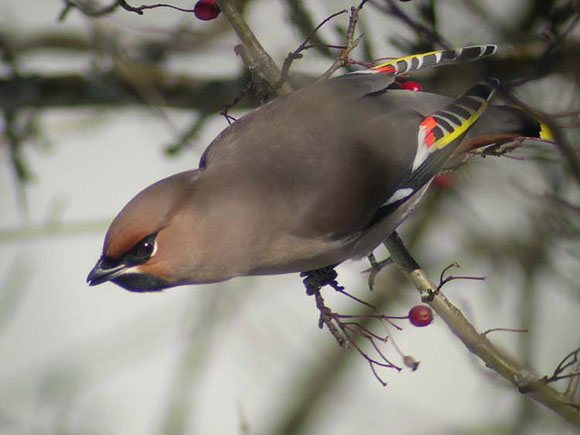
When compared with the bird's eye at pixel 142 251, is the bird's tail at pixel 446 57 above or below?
below

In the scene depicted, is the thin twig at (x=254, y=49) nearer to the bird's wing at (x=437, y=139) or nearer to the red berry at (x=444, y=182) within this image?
the bird's wing at (x=437, y=139)

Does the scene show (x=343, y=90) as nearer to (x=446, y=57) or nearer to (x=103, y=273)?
(x=446, y=57)

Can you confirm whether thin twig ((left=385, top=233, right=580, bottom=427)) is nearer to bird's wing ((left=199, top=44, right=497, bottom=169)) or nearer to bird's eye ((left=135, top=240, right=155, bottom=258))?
bird's wing ((left=199, top=44, right=497, bottom=169))

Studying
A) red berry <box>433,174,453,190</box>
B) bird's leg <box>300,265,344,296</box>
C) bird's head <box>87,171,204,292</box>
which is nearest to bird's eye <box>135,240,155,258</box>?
bird's head <box>87,171,204,292</box>

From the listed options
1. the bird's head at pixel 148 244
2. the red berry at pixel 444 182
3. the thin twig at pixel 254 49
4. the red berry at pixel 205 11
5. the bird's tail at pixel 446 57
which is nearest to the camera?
the bird's head at pixel 148 244

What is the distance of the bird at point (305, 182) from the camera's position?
223 centimetres

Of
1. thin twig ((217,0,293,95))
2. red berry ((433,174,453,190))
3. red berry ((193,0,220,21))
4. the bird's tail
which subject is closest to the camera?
thin twig ((217,0,293,95))

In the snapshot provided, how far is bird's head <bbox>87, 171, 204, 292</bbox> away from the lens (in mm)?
2162

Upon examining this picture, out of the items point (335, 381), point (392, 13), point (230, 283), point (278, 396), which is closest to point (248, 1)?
point (392, 13)

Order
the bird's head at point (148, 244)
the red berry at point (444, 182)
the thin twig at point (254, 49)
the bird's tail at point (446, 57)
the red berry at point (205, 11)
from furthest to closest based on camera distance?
the red berry at point (444, 182) → the bird's tail at point (446, 57) → the red berry at point (205, 11) → the thin twig at point (254, 49) → the bird's head at point (148, 244)

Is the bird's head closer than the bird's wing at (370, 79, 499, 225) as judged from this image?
Yes

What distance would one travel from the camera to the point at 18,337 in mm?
5137

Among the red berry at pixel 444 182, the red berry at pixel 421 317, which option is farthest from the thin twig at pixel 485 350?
the red berry at pixel 444 182

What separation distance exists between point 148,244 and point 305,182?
52cm
